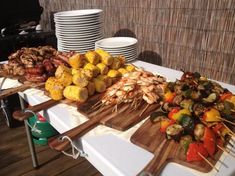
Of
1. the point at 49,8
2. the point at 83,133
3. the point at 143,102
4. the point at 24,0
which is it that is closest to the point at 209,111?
the point at 143,102

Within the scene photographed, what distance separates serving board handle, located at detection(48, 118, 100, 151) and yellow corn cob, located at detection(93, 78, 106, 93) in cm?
24

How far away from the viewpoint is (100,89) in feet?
3.54

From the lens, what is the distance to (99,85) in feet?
3.53

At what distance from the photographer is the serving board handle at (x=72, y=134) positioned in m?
0.73

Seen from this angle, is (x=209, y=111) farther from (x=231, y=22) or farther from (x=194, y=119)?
(x=231, y=22)

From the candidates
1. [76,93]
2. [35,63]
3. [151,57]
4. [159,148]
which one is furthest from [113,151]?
[151,57]

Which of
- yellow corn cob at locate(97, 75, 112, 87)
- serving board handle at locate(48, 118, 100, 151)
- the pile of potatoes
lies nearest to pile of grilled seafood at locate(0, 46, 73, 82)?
the pile of potatoes

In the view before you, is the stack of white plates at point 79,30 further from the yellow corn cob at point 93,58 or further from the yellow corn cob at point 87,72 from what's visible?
the yellow corn cob at point 87,72

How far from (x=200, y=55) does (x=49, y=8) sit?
83.8 inches

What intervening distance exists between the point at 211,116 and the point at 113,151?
12.6 inches

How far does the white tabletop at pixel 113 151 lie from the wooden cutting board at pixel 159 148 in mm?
14

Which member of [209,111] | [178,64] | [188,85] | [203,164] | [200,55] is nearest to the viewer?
[203,164]

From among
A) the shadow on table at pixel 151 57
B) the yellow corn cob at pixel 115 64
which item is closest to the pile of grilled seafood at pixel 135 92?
the yellow corn cob at pixel 115 64

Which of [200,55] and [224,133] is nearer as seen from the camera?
[224,133]
